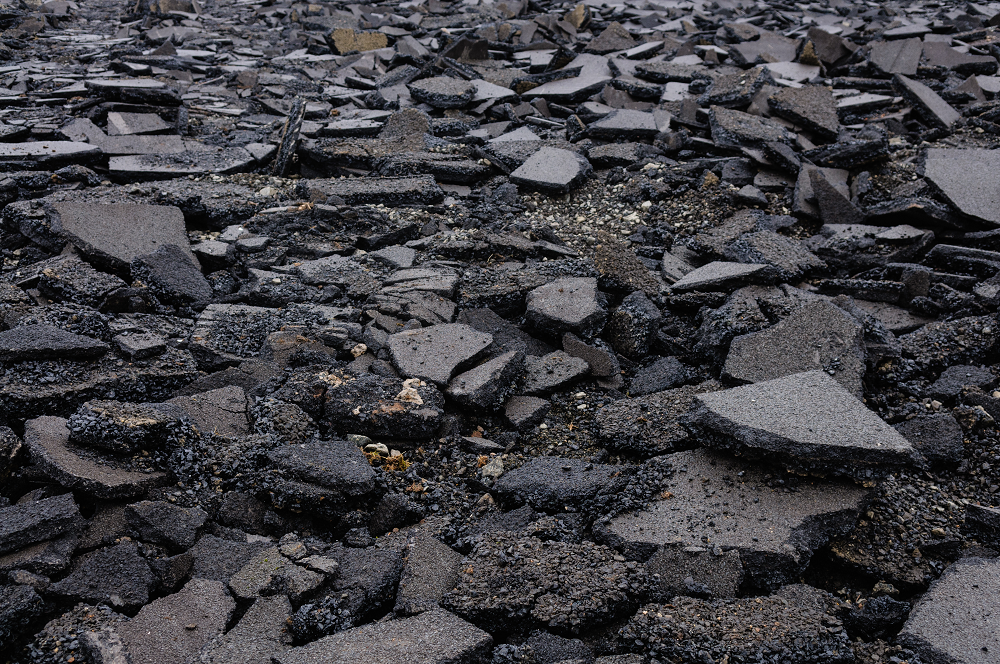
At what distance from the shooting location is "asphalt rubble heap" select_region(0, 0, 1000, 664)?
2.31 meters

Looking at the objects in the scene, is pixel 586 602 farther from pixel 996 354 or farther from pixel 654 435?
pixel 996 354

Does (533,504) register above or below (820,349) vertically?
below

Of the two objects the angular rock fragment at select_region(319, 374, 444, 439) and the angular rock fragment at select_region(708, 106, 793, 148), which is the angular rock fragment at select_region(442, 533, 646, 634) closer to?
the angular rock fragment at select_region(319, 374, 444, 439)

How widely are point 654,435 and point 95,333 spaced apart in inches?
115

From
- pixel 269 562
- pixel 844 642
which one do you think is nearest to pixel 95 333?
pixel 269 562

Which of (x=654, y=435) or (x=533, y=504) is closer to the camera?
(x=533, y=504)

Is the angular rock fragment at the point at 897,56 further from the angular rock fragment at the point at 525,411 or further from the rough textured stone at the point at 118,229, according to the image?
the rough textured stone at the point at 118,229

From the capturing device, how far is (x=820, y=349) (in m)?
3.29

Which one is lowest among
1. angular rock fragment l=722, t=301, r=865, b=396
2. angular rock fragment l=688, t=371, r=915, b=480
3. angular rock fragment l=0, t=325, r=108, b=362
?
angular rock fragment l=722, t=301, r=865, b=396

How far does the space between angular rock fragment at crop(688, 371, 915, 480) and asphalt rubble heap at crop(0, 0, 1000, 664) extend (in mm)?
15

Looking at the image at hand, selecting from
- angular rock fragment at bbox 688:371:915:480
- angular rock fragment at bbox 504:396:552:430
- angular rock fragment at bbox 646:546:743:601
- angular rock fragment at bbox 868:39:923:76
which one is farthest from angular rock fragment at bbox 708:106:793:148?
angular rock fragment at bbox 646:546:743:601

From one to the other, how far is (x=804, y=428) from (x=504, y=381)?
1459 mm

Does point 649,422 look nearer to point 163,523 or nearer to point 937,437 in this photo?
point 937,437

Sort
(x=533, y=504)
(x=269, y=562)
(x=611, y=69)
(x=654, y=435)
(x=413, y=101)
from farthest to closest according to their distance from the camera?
(x=611, y=69) → (x=413, y=101) → (x=654, y=435) → (x=533, y=504) → (x=269, y=562)
